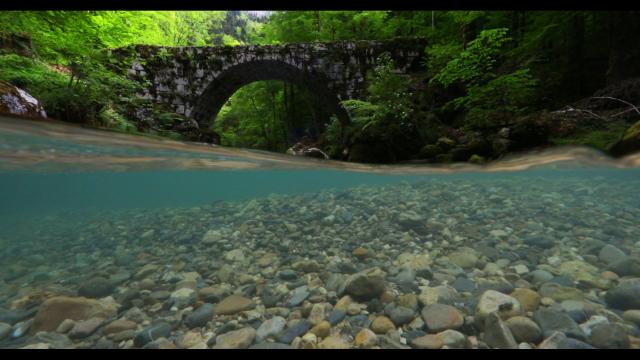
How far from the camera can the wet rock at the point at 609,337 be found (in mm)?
1979

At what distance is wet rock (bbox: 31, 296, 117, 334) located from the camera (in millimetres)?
2621

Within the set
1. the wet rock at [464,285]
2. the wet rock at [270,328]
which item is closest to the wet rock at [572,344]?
the wet rock at [464,285]

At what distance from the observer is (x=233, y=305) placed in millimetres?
2795

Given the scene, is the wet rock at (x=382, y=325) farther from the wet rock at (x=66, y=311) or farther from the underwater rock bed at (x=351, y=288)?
the wet rock at (x=66, y=311)

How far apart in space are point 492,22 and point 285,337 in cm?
1705

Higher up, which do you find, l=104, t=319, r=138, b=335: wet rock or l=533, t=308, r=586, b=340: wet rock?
l=533, t=308, r=586, b=340: wet rock

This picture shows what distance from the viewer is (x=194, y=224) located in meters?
7.64

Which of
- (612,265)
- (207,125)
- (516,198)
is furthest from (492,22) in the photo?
(207,125)

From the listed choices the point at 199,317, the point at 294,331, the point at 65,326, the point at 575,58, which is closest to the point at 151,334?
the point at 199,317

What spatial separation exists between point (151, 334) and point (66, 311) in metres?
1.05

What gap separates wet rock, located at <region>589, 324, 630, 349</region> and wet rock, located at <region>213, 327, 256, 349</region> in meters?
2.33

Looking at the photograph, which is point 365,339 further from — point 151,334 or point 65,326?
point 65,326

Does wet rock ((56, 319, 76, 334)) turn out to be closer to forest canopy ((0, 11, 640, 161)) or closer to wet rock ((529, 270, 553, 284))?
wet rock ((529, 270, 553, 284))

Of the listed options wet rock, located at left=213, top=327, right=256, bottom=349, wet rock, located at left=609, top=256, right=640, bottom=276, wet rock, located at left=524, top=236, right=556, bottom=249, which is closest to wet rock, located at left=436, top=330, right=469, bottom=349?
wet rock, located at left=213, top=327, right=256, bottom=349
